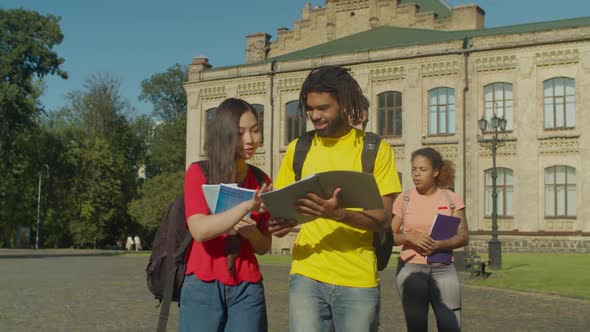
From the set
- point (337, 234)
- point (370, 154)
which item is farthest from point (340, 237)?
point (370, 154)

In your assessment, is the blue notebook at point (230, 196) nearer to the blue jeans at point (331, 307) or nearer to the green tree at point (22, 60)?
the blue jeans at point (331, 307)

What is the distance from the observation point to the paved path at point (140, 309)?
1106cm

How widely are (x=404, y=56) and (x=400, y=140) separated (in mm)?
4728

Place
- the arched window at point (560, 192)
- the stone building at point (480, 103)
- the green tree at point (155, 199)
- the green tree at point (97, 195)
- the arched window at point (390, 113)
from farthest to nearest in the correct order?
the green tree at point (97, 195)
the green tree at point (155, 199)
the arched window at point (390, 113)
the stone building at point (480, 103)
the arched window at point (560, 192)

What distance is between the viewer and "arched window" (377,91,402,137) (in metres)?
42.1

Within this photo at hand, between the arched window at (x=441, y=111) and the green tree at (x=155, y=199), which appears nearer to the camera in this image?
the arched window at (x=441, y=111)

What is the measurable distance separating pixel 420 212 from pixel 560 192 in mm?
32604

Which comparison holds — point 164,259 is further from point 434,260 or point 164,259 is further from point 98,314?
point 98,314

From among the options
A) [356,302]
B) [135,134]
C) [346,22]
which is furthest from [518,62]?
[135,134]

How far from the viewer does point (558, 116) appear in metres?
37.4

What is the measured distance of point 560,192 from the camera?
36.8 m

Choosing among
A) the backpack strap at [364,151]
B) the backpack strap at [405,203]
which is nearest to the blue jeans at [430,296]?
the backpack strap at [405,203]

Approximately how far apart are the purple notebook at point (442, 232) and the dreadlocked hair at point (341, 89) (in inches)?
88.6

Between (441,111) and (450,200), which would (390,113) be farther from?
(450,200)
